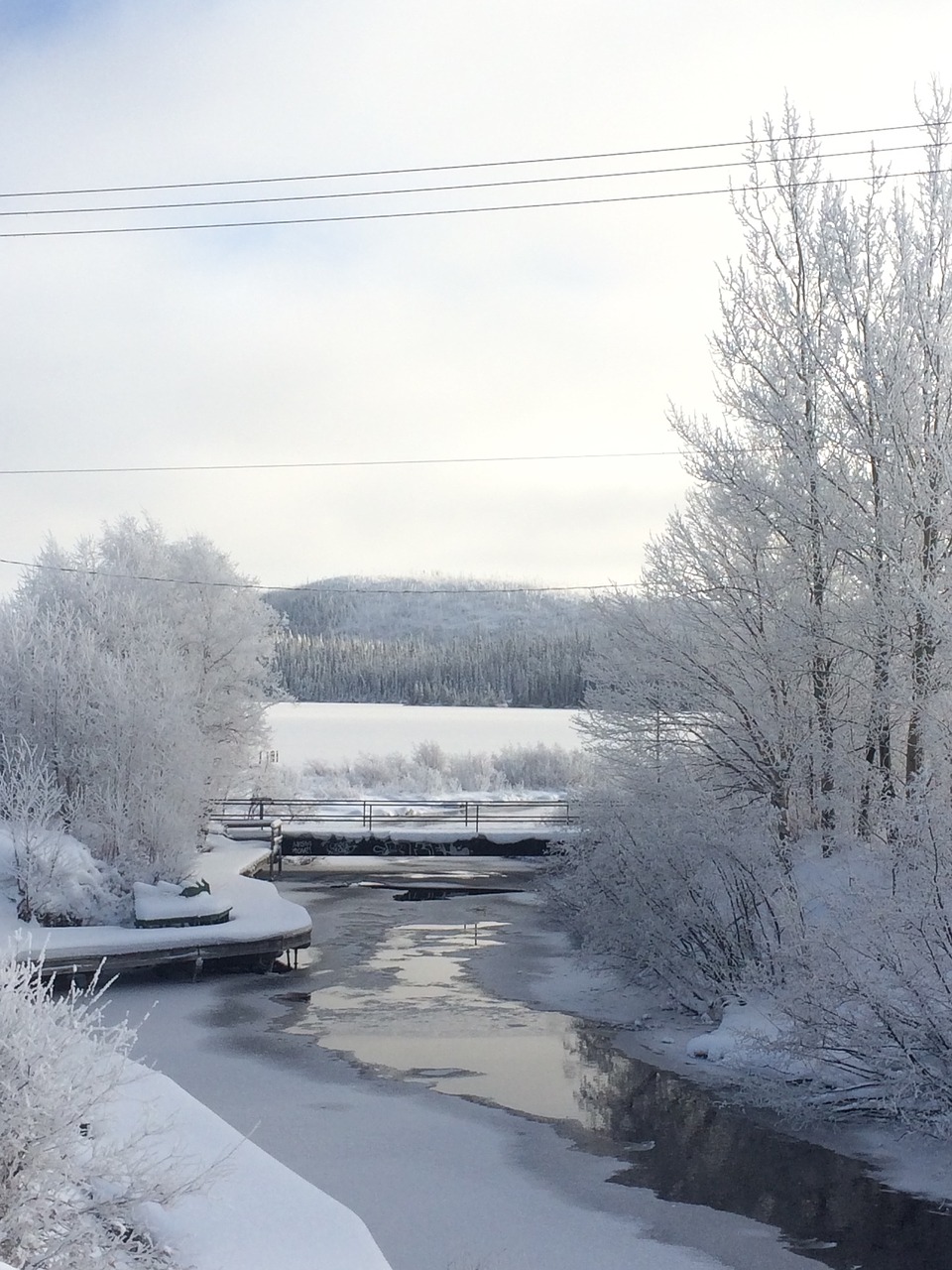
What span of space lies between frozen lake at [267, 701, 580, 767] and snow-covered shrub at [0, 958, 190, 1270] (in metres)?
43.4

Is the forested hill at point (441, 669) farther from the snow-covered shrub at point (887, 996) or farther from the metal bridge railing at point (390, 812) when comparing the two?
the snow-covered shrub at point (887, 996)

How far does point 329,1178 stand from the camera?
9.50 m

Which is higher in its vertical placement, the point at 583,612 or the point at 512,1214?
the point at 583,612

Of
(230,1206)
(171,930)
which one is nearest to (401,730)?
(171,930)

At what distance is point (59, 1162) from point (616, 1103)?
7856 millimetres

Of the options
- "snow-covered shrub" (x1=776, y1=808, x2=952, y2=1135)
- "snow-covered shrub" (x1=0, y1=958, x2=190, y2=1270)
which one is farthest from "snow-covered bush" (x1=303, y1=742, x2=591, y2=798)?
"snow-covered shrub" (x1=0, y1=958, x2=190, y2=1270)

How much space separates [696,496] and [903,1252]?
1185cm

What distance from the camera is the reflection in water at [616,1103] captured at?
898cm

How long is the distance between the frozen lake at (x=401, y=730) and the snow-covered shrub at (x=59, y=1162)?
142 feet

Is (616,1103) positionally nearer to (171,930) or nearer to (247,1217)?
(247,1217)

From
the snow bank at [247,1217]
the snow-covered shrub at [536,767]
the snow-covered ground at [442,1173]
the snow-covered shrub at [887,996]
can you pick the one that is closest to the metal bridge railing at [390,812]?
the snow-covered shrub at [536,767]

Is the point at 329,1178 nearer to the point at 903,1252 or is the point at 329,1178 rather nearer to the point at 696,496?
the point at 903,1252

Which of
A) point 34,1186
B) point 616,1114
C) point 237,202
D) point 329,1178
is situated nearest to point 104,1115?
point 34,1186

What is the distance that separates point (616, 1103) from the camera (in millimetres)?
12023
